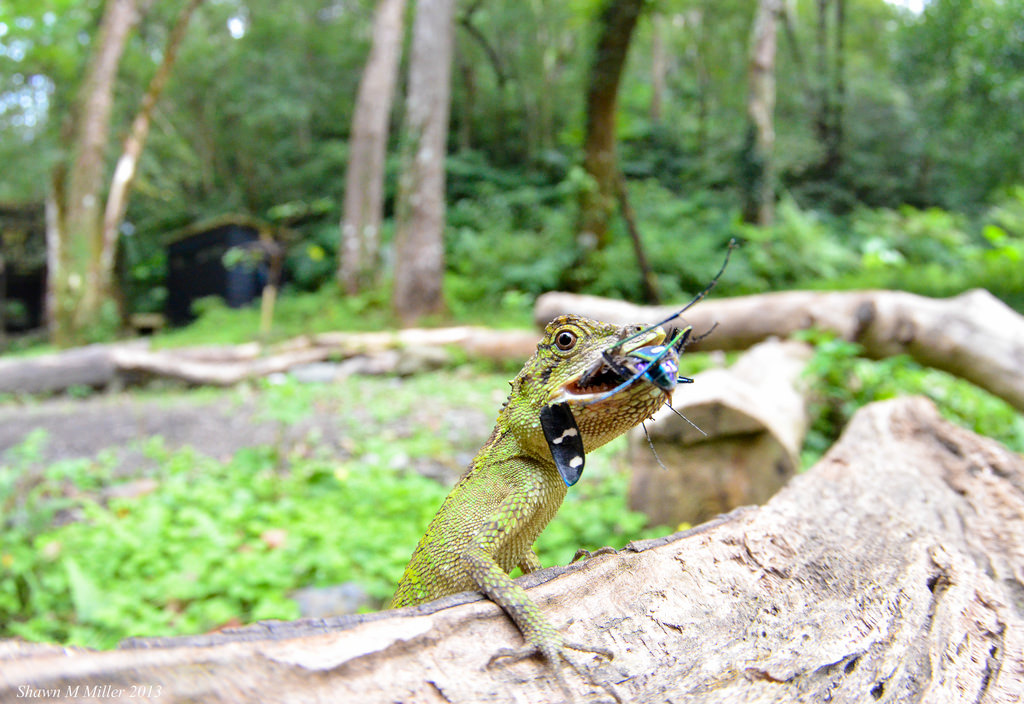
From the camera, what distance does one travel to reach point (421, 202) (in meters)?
12.7

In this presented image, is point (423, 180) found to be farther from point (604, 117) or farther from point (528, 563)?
point (528, 563)

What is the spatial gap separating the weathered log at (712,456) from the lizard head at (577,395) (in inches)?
92.6

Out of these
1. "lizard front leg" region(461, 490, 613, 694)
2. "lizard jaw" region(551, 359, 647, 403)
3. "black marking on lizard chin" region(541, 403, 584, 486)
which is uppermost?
"lizard jaw" region(551, 359, 647, 403)

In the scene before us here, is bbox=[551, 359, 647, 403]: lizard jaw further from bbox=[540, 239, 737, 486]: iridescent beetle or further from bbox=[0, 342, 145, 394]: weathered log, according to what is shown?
bbox=[0, 342, 145, 394]: weathered log

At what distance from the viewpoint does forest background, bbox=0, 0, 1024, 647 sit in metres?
4.13

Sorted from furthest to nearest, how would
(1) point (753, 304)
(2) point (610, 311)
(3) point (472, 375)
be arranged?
(3) point (472, 375), (2) point (610, 311), (1) point (753, 304)

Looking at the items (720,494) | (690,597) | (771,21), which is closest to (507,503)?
(690,597)

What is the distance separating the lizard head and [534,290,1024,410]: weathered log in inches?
139

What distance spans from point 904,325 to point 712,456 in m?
2.96

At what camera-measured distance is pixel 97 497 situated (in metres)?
5.09

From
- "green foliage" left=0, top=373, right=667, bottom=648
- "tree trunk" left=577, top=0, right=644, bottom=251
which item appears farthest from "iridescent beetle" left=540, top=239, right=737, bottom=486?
"tree trunk" left=577, top=0, right=644, bottom=251

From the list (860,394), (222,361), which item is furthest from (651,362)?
(222,361)

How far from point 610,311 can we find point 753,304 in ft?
6.12

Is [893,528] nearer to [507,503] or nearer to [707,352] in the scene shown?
[507,503]
